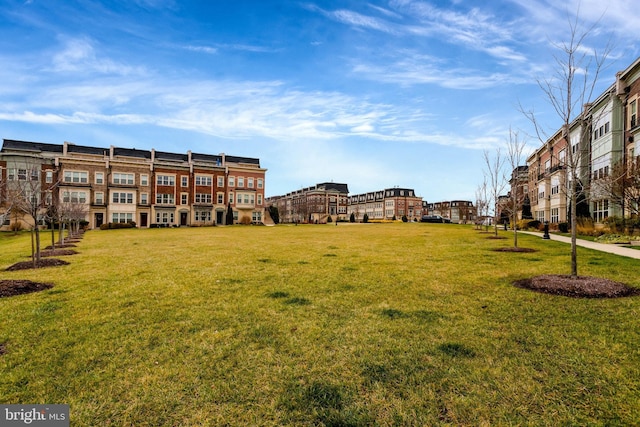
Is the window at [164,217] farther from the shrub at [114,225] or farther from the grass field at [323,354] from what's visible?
the grass field at [323,354]

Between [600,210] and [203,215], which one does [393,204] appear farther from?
[600,210]

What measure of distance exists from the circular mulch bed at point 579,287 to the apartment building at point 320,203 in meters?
89.4

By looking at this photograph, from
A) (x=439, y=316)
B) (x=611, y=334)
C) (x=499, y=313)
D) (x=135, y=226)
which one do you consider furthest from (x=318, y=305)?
(x=135, y=226)

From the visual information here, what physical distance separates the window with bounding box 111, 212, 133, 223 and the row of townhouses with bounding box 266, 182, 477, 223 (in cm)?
4814

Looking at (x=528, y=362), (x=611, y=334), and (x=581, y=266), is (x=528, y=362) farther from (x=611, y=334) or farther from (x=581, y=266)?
(x=581, y=266)

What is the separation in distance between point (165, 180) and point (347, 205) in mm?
72687

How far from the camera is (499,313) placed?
5773mm

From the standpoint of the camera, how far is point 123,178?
5031cm

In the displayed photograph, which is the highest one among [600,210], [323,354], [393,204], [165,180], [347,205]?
[165,180]

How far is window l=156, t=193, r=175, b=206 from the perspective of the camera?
53188mm

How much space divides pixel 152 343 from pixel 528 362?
514cm

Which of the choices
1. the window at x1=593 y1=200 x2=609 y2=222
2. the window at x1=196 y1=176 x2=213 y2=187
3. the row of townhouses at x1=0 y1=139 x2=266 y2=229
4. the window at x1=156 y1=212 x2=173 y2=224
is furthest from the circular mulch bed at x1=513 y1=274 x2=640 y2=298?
the window at x1=196 y1=176 x2=213 y2=187

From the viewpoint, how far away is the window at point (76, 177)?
46.4 meters

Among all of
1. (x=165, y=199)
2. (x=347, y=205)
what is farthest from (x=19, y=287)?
(x=347, y=205)
